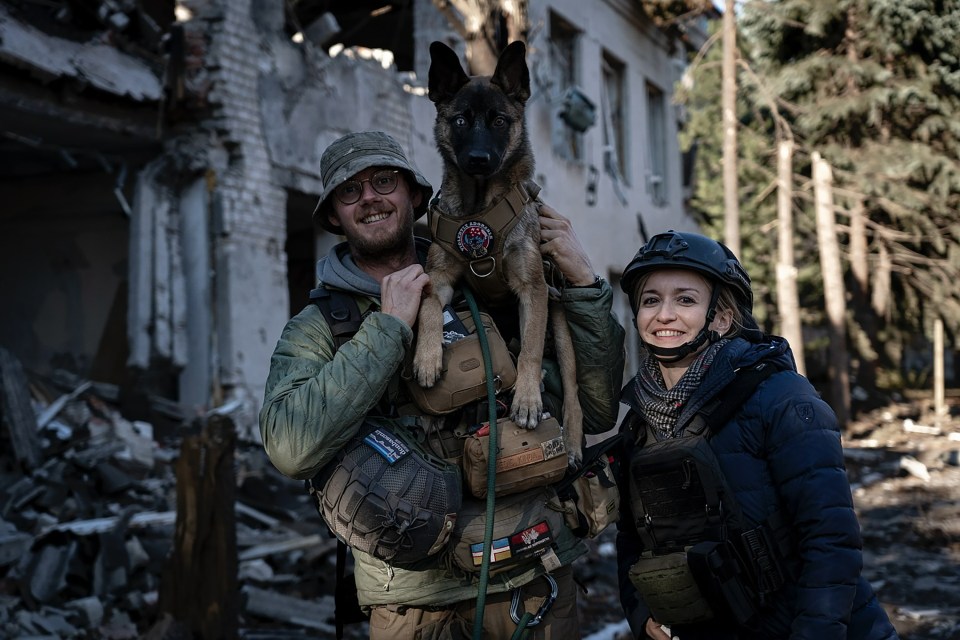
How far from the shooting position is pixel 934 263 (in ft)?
56.8

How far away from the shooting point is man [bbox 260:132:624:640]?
7.00ft

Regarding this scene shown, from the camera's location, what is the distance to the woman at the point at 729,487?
203 centimetres

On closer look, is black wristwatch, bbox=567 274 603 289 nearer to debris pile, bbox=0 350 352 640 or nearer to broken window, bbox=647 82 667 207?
debris pile, bbox=0 350 352 640

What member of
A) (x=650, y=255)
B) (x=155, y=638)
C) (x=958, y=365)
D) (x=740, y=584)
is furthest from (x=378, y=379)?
(x=958, y=365)

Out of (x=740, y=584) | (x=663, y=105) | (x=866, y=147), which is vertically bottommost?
(x=740, y=584)

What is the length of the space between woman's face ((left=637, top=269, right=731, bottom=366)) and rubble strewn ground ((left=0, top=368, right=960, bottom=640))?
86.2 inches

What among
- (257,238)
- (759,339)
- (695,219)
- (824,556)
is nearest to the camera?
(824,556)

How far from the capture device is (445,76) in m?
2.80

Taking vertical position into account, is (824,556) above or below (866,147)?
below

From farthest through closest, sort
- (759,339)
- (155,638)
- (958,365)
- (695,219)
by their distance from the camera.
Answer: (958,365)
(695,219)
(155,638)
(759,339)

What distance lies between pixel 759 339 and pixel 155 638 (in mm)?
3470

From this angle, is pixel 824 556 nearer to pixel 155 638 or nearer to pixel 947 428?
pixel 155 638

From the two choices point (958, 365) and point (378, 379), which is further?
point (958, 365)

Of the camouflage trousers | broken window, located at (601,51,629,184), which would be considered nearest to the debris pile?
the camouflage trousers
